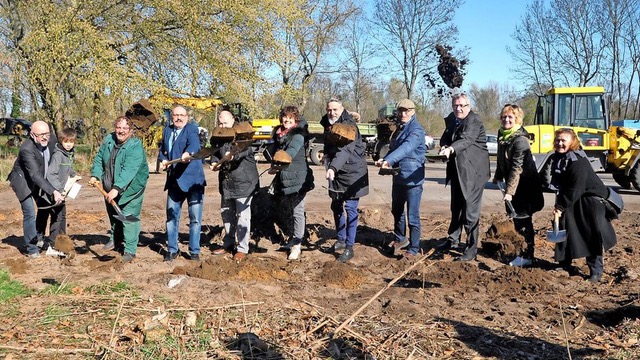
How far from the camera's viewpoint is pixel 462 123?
6.54 m

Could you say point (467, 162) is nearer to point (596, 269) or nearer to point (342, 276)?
point (596, 269)

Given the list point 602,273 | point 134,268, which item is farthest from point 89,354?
point 602,273

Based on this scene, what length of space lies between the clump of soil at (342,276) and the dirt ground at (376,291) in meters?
0.01

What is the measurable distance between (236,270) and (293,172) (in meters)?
1.29

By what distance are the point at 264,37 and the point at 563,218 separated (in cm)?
1525

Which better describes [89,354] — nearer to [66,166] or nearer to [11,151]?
[66,166]

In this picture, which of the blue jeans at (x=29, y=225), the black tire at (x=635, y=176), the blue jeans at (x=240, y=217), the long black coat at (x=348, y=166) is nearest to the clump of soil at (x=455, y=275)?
the long black coat at (x=348, y=166)

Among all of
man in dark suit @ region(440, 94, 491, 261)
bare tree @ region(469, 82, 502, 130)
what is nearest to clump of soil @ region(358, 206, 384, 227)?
man in dark suit @ region(440, 94, 491, 261)

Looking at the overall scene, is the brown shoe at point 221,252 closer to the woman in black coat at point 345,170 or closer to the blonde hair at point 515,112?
the woman in black coat at point 345,170

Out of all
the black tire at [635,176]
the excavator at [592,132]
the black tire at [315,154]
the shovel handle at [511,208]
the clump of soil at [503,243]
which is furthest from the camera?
the black tire at [315,154]

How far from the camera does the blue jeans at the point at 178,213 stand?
6504 mm

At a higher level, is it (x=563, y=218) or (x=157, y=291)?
(x=563, y=218)

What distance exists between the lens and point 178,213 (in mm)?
6602

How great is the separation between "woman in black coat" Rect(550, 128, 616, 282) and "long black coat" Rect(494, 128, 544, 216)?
39 cm
